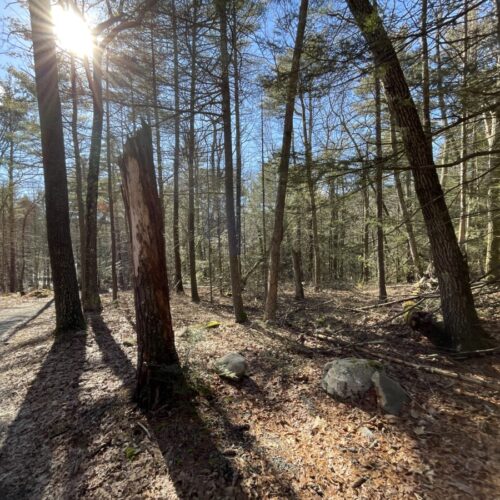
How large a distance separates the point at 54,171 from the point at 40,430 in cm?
473

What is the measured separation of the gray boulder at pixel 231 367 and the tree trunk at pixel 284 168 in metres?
2.64

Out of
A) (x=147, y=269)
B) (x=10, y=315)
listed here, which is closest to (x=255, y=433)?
(x=147, y=269)

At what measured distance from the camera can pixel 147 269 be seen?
304cm

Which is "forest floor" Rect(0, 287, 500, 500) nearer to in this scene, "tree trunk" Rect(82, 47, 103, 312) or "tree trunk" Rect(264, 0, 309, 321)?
"tree trunk" Rect(264, 0, 309, 321)

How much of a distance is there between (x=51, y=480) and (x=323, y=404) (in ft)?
8.25

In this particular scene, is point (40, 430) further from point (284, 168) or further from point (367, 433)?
point (284, 168)

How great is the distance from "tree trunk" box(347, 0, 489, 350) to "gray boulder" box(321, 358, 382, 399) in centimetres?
177

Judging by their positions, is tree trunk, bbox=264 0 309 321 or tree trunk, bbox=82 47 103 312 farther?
tree trunk, bbox=82 47 103 312

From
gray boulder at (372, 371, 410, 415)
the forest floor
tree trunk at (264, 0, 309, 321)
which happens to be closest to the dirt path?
the forest floor

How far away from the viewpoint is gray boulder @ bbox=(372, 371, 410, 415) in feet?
9.45

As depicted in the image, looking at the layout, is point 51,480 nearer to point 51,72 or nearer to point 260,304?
point 51,72

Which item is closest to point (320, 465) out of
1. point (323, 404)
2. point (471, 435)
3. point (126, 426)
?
point (323, 404)

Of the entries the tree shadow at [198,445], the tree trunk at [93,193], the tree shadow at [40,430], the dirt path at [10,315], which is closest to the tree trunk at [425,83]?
the tree shadow at [198,445]

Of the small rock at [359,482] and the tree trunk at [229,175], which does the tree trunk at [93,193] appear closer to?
the tree trunk at [229,175]
